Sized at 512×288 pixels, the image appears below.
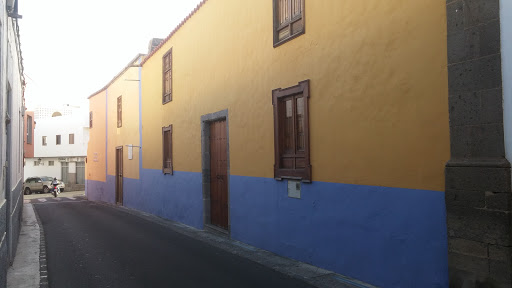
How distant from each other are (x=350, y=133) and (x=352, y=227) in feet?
4.58

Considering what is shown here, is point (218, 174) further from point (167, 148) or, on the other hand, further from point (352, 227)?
point (352, 227)

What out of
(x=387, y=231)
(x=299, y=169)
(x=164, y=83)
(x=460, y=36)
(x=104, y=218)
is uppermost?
(x=164, y=83)

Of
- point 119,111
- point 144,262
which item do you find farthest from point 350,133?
point 119,111

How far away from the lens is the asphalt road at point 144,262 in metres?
6.29

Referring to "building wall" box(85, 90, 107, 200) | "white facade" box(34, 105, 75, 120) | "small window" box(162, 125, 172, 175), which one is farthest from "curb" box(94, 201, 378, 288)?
"white facade" box(34, 105, 75, 120)

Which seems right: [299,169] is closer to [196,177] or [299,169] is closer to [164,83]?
[196,177]

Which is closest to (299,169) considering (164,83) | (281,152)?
(281,152)

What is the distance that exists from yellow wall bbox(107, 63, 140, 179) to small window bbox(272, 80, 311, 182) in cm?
1119

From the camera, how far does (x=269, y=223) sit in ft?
27.0

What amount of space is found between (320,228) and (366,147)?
1.70 m

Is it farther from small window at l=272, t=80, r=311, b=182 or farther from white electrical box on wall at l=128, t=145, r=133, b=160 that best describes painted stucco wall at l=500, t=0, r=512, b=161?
white electrical box on wall at l=128, t=145, r=133, b=160

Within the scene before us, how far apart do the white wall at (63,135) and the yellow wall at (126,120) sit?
22.7 m

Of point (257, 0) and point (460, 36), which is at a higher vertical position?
point (257, 0)

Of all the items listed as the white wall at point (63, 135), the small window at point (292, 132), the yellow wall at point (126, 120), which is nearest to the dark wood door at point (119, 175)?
the yellow wall at point (126, 120)
